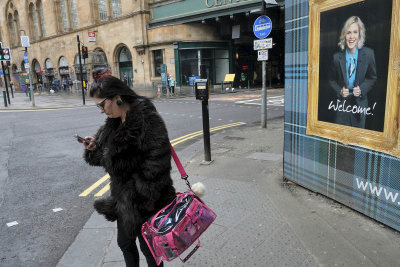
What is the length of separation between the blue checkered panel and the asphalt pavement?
203mm

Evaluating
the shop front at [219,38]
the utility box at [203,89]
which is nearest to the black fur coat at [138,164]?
the utility box at [203,89]

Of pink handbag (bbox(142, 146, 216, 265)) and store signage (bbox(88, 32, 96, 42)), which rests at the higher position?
store signage (bbox(88, 32, 96, 42))

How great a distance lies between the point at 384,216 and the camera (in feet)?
11.1

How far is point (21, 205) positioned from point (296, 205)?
4084 mm

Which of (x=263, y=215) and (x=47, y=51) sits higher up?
(x=47, y=51)

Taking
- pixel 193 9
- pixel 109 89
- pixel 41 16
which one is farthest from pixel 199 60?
pixel 41 16

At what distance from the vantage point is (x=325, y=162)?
13.4ft

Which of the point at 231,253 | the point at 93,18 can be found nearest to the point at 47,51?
the point at 93,18

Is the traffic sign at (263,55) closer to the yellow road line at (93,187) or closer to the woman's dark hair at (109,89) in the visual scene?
the yellow road line at (93,187)

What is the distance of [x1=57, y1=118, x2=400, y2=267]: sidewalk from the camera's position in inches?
119

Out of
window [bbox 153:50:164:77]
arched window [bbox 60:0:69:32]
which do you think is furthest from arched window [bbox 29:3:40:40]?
window [bbox 153:50:164:77]

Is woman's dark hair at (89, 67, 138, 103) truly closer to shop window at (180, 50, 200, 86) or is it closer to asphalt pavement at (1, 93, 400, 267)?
asphalt pavement at (1, 93, 400, 267)

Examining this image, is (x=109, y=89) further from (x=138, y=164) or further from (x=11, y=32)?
(x=11, y=32)

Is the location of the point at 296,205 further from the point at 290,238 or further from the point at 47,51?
the point at 47,51
